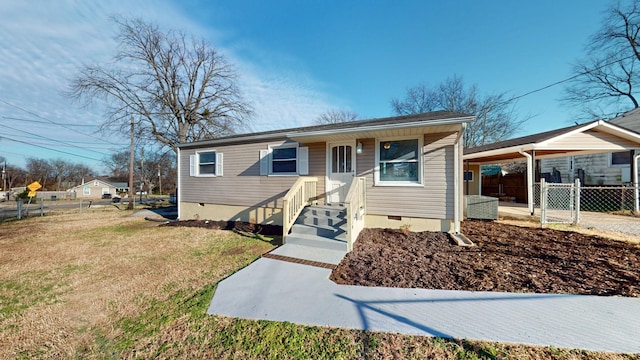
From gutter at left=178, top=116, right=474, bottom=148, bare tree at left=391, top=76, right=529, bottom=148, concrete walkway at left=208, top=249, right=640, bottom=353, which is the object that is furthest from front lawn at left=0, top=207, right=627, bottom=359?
bare tree at left=391, top=76, right=529, bottom=148

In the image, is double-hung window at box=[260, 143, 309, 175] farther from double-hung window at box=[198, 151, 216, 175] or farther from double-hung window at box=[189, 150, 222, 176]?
double-hung window at box=[198, 151, 216, 175]

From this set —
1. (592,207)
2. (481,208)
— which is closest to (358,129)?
(481,208)

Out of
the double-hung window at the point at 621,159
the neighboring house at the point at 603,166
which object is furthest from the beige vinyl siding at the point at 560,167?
the double-hung window at the point at 621,159

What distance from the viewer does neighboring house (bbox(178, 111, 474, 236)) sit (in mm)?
5738

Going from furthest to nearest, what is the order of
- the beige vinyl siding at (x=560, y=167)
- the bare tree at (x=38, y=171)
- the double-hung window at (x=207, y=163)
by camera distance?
the bare tree at (x=38, y=171)
the beige vinyl siding at (x=560, y=167)
the double-hung window at (x=207, y=163)

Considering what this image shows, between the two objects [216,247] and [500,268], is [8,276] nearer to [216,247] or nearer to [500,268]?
[216,247]

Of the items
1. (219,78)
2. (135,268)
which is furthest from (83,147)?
(135,268)

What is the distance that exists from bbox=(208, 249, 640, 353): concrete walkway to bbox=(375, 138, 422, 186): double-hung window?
3.51 metres

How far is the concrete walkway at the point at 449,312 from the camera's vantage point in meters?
2.18

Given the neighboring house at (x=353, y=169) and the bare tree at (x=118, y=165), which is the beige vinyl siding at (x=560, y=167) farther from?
the bare tree at (x=118, y=165)

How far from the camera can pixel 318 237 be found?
16.8 feet

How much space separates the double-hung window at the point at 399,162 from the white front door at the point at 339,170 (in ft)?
2.59

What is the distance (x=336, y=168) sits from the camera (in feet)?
22.6

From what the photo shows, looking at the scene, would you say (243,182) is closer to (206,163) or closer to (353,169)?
(206,163)
